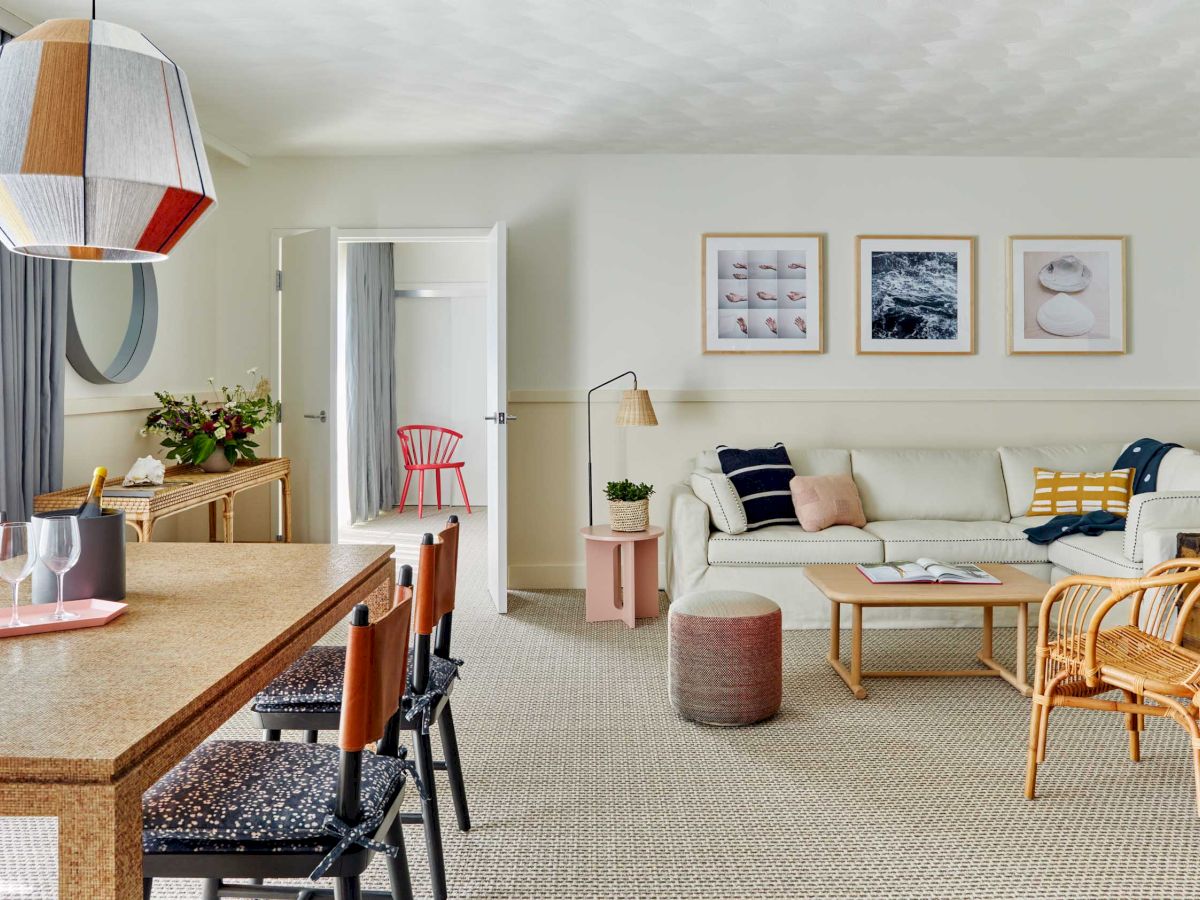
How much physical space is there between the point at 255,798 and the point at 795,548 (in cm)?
339

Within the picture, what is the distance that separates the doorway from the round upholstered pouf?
1.77m

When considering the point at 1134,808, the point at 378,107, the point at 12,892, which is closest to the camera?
the point at 12,892

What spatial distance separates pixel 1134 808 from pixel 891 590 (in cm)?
114

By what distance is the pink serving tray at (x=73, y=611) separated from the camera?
1667mm

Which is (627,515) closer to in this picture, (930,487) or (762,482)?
(762,482)

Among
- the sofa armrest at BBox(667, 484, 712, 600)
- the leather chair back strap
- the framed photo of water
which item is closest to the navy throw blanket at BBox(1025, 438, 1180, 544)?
the framed photo of water

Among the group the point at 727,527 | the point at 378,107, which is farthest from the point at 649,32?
the point at 727,527

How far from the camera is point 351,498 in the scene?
7812 millimetres

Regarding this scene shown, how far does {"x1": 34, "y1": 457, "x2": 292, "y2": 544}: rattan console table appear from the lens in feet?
11.9

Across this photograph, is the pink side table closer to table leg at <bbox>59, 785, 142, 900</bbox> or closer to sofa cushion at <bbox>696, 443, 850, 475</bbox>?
sofa cushion at <bbox>696, 443, 850, 475</bbox>

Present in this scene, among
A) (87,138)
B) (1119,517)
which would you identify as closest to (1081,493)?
(1119,517)

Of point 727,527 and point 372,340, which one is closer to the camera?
point 727,527

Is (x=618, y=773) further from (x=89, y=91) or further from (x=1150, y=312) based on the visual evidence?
(x=1150, y=312)

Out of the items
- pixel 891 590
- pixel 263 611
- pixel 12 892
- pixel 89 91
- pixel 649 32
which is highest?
pixel 649 32
